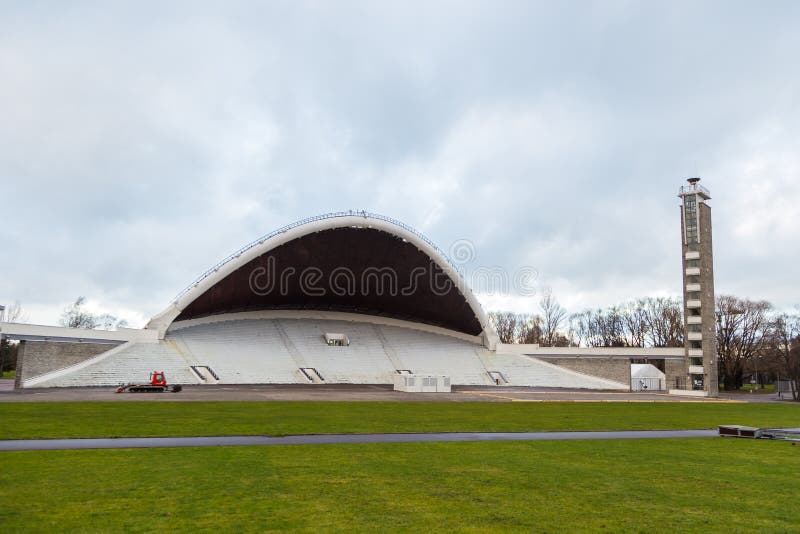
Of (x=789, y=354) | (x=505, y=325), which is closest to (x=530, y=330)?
(x=505, y=325)

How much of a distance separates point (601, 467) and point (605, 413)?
1683 centimetres

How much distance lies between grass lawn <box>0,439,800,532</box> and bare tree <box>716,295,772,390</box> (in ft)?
251

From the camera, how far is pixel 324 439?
16469 mm

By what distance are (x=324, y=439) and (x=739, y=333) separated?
279 feet

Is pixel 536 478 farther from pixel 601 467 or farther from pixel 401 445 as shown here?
pixel 401 445

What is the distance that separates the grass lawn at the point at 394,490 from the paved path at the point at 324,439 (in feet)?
3.58

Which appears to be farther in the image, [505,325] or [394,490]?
[505,325]

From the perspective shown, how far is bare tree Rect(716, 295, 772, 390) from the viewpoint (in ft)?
265

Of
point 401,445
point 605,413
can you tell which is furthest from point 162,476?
point 605,413

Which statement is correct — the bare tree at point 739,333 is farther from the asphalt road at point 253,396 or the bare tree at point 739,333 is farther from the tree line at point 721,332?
the asphalt road at point 253,396

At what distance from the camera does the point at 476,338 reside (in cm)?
7100

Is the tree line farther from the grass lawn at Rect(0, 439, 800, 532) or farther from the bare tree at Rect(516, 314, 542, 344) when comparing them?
the grass lawn at Rect(0, 439, 800, 532)

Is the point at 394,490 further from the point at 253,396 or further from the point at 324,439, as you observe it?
the point at 253,396

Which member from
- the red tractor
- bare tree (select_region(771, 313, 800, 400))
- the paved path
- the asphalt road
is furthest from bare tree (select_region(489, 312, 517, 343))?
the paved path
